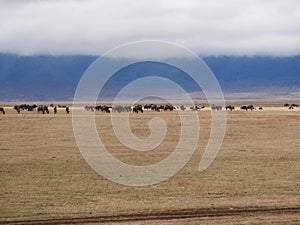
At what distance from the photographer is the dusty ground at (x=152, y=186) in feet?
55.9

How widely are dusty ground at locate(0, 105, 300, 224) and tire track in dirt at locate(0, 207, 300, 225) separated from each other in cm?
29

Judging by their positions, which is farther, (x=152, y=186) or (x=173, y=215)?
(x=152, y=186)

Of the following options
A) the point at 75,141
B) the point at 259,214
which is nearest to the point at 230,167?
the point at 259,214

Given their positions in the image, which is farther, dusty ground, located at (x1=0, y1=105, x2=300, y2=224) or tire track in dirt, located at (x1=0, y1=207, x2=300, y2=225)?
dusty ground, located at (x1=0, y1=105, x2=300, y2=224)

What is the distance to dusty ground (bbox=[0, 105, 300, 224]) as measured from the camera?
55.9ft

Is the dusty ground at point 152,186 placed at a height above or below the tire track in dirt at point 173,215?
above

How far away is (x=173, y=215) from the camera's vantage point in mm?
16219

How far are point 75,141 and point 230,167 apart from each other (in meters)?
14.8

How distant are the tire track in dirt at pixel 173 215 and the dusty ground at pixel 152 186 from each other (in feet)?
0.94

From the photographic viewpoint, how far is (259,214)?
16.2 metres

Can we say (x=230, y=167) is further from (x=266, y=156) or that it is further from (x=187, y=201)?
(x=187, y=201)

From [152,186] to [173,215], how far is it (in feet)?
16.3

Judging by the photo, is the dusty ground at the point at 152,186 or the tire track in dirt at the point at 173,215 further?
the dusty ground at the point at 152,186

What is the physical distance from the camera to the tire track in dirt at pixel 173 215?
1566cm
